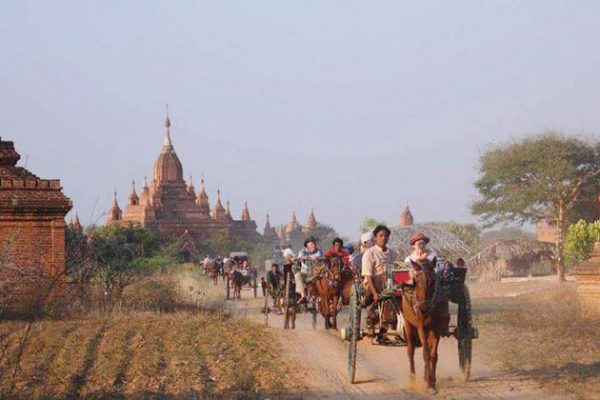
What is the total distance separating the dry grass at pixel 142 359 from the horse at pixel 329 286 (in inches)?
35.4

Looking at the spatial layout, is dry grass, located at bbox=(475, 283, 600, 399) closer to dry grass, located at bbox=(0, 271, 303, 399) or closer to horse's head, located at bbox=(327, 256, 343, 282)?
horse's head, located at bbox=(327, 256, 343, 282)

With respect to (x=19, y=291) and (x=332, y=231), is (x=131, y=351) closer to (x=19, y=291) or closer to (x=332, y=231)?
(x=19, y=291)

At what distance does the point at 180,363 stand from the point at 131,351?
4.92 ft

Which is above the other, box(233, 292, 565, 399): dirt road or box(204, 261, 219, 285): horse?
box(204, 261, 219, 285): horse

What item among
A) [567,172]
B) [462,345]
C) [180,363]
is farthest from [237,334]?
[567,172]

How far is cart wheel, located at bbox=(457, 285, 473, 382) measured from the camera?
35.3 ft

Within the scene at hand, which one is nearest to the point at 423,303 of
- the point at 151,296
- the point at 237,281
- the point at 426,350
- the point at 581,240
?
the point at 426,350

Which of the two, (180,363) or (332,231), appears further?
(332,231)

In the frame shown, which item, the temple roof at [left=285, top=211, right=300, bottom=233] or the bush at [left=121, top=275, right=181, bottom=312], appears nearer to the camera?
the bush at [left=121, top=275, right=181, bottom=312]

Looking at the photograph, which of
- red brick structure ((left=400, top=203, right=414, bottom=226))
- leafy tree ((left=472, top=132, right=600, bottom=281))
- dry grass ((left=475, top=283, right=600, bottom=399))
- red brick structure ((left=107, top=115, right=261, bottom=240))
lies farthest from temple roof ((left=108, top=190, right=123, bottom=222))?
dry grass ((left=475, top=283, right=600, bottom=399))

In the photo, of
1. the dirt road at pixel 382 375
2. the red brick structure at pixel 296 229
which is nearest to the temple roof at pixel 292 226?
the red brick structure at pixel 296 229

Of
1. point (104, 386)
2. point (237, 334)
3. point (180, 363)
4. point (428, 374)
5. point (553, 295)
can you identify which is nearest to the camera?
point (428, 374)

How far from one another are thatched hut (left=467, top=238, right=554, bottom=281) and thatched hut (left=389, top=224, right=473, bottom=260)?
2.16ft

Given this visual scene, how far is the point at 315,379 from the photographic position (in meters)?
11.4
